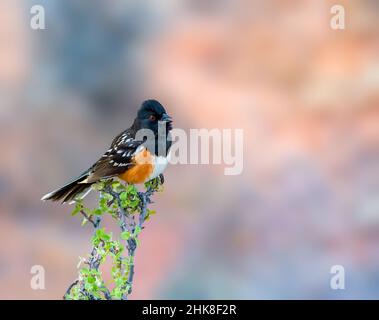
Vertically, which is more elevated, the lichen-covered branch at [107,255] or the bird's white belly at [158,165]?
the bird's white belly at [158,165]

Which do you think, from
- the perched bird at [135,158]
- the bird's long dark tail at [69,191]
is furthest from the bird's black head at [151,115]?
the bird's long dark tail at [69,191]

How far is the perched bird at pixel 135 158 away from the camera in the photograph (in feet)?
11.6

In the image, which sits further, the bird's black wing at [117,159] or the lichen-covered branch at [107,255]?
the bird's black wing at [117,159]

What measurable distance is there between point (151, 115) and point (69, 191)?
717 mm

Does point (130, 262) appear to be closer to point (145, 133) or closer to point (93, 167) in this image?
point (93, 167)

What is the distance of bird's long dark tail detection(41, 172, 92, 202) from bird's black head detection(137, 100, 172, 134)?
57 cm

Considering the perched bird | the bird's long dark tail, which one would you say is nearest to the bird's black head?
the perched bird

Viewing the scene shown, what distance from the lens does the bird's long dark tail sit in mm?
3518

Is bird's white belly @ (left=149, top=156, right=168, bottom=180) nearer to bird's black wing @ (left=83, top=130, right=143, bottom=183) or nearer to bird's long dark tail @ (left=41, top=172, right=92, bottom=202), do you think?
bird's black wing @ (left=83, top=130, right=143, bottom=183)

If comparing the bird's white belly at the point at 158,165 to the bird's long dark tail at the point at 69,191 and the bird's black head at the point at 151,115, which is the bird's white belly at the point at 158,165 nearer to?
the bird's black head at the point at 151,115
